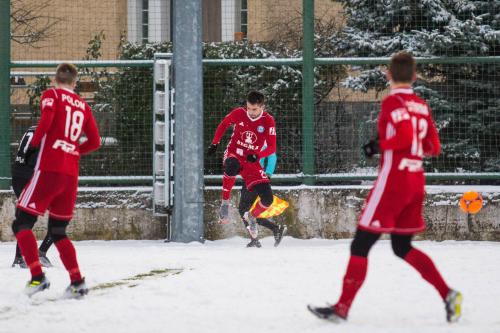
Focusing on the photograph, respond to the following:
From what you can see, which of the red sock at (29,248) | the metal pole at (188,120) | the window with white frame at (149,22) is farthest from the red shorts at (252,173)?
the red sock at (29,248)

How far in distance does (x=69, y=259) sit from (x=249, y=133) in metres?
4.57

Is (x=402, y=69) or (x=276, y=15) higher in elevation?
(x=276, y=15)

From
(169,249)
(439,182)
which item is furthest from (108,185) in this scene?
(439,182)

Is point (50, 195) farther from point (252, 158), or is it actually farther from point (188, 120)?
point (188, 120)

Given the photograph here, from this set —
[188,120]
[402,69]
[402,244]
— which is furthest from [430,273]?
[188,120]

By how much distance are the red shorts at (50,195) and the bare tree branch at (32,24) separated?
17.0ft

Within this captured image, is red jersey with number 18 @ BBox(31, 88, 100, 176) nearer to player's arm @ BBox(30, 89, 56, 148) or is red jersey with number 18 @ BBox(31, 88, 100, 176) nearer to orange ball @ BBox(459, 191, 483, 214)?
player's arm @ BBox(30, 89, 56, 148)

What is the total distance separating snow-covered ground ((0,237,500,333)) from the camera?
6.11m

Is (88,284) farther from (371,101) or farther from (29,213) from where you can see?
(371,101)

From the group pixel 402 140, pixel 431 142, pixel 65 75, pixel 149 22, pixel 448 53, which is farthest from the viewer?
pixel 448 53

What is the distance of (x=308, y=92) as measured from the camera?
39.6ft

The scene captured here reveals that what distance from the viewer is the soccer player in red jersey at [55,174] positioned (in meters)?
7.28

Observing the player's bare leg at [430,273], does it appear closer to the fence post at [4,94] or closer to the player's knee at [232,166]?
the player's knee at [232,166]

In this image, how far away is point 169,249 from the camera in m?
11.0
